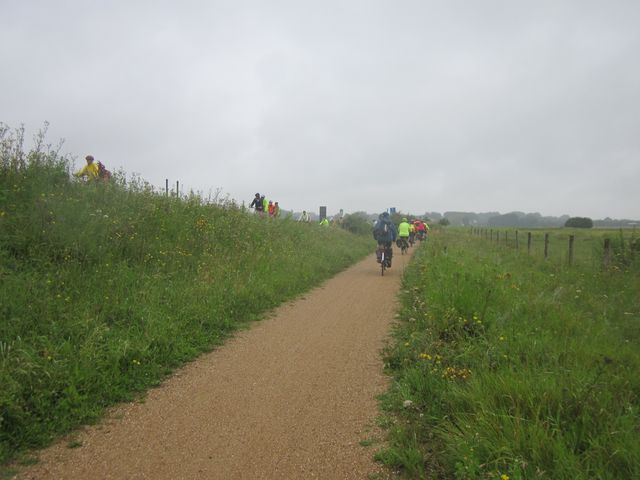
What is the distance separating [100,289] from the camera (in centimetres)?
545

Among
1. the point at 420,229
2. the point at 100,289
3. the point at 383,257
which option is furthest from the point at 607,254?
the point at 420,229

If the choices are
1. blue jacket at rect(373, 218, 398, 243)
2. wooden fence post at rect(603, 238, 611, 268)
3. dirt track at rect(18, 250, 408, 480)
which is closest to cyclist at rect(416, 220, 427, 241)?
blue jacket at rect(373, 218, 398, 243)

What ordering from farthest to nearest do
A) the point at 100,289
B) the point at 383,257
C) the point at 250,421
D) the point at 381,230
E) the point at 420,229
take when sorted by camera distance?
the point at 420,229
the point at 381,230
the point at 383,257
the point at 100,289
the point at 250,421

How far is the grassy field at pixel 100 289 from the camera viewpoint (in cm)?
347

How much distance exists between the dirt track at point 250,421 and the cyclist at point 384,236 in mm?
6836

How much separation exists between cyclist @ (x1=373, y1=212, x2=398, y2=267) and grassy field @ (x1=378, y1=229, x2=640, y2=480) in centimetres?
583

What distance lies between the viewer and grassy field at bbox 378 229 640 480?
2.51 metres

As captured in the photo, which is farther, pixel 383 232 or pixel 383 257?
pixel 383 232

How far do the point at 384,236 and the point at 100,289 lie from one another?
28.1 feet

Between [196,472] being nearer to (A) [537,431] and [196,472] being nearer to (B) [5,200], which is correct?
(A) [537,431]

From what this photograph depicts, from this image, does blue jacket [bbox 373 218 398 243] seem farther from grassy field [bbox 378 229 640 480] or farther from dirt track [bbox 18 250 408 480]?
dirt track [bbox 18 250 408 480]

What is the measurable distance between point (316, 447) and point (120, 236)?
560 centimetres

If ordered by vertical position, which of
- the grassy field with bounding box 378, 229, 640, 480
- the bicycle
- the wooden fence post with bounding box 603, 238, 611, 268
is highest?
the wooden fence post with bounding box 603, 238, 611, 268

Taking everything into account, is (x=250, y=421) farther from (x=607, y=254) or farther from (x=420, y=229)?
(x=420, y=229)
